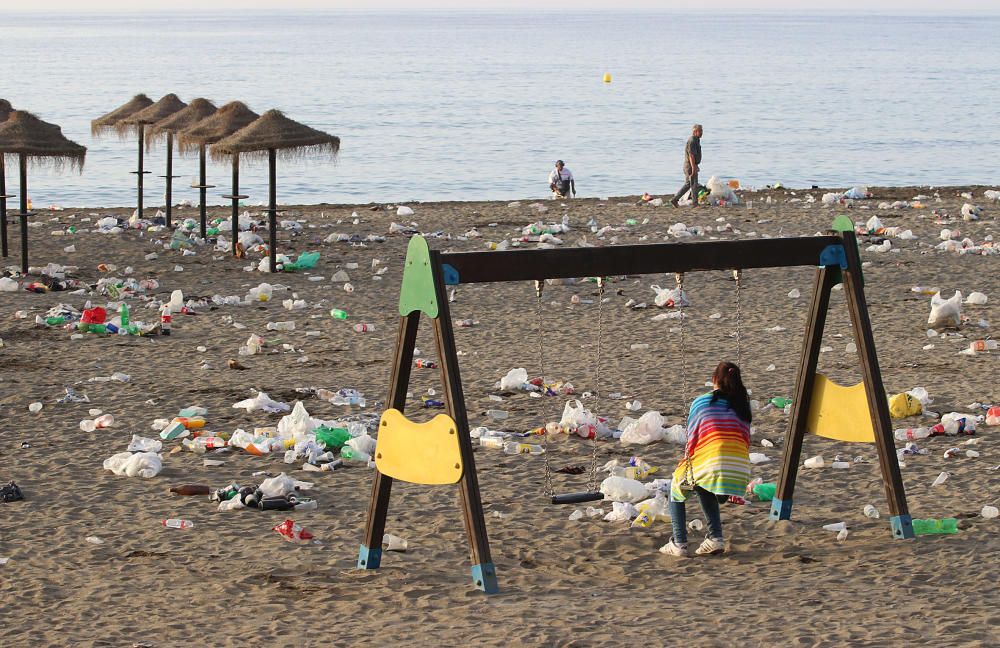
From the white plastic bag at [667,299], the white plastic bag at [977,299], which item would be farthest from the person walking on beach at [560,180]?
the white plastic bag at [977,299]

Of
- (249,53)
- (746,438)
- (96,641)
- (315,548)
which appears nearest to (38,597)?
(96,641)

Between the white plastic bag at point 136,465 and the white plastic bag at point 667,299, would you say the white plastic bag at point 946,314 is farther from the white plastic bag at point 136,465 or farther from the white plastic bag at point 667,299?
the white plastic bag at point 136,465

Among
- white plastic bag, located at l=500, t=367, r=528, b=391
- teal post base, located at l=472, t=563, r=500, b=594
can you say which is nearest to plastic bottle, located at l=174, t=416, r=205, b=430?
white plastic bag, located at l=500, t=367, r=528, b=391

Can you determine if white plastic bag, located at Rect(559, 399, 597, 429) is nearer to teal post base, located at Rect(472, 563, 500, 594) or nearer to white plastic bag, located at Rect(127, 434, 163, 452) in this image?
white plastic bag, located at Rect(127, 434, 163, 452)

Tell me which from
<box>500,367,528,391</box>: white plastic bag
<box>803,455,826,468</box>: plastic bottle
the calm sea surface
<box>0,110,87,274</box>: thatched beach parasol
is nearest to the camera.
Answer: <box>803,455,826,468</box>: plastic bottle

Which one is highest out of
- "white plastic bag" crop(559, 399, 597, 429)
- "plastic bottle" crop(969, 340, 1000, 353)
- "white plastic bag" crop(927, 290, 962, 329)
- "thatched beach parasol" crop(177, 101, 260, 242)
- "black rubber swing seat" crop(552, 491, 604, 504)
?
"thatched beach parasol" crop(177, 101, 260, 242)

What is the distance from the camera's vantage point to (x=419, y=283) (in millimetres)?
5215

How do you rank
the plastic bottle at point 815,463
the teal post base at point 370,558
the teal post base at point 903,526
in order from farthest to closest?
the plastic bottle at point 815,463
the teal post base at point 903,526
the teal post base at point 370,558

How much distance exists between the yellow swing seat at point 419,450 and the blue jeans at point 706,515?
1086mm

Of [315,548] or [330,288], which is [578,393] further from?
[330,288]

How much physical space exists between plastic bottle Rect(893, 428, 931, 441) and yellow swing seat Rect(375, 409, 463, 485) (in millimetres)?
3415

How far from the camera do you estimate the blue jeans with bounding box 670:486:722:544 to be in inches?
225

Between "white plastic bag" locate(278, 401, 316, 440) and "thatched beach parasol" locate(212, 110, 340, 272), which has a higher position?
"thatched beach parasol" locate(212, 110, 340, 272)

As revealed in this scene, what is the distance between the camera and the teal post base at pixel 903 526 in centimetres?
584
